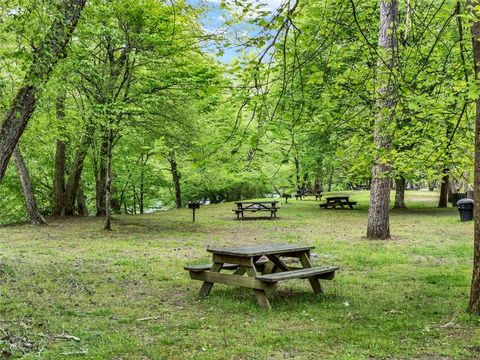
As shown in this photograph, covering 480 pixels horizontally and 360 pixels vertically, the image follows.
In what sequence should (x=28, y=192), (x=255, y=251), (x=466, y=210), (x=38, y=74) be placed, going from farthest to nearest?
(x=466, y=210)
(x=28, y=192)
(x=255, y=251)
(x=38, y=74)

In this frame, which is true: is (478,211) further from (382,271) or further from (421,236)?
(421,236)

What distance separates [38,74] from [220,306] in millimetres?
3465

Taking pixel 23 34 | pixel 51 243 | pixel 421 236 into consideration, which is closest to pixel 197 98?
pixel 51 243

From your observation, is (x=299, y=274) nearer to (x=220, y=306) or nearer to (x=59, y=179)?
(x=220, y=306)

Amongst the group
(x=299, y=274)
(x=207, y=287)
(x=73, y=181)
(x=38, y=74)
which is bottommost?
→ (x=207, y=287)

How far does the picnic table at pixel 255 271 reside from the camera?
597cm

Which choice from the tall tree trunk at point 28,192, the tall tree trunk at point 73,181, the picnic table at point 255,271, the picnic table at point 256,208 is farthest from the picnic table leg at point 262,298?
the picnic table at point 256,208

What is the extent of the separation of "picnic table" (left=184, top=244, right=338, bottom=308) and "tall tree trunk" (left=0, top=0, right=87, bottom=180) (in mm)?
2857

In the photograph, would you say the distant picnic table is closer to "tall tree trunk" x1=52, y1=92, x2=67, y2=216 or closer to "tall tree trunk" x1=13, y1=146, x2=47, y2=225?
"tall tree trunk" x1=52, y1=92, x2=67, y2=216

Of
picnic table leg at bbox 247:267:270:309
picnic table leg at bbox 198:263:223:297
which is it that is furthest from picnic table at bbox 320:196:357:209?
picnic table leg at bbox 247:267:270:309

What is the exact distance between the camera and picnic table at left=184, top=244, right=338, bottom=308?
5.97 metres

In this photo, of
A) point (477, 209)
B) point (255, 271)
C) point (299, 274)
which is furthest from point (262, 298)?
point (477, 209)

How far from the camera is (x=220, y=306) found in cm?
612

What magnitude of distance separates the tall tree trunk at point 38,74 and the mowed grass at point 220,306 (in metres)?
1.95
